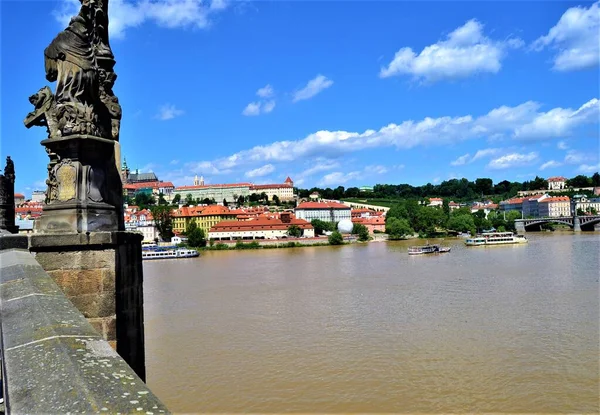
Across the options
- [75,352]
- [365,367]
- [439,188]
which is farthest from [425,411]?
[439,188]

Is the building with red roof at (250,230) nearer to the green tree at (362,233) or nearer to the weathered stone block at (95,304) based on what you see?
the green tree at (362,233)

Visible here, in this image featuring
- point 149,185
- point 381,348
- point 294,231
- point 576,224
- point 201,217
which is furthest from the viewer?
point 149,185

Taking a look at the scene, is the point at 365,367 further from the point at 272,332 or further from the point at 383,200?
the point at 383,200

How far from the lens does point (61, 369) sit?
1625 millimetres

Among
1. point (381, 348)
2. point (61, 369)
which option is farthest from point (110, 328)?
point (381, 348)

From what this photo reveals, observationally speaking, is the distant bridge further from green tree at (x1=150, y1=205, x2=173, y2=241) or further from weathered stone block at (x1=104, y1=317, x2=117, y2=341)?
weathered stone block at (x1=104, y1=317, x2=117, y2=341)

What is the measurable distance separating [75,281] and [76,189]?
26.6 inches

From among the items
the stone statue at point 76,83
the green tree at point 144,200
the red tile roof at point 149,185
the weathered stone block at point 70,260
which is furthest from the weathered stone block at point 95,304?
the red tile roof at point 149,185

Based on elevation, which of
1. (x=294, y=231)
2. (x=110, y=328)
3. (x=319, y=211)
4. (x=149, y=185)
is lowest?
(x=110, y=328)

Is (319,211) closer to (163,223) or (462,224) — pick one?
(462,224)

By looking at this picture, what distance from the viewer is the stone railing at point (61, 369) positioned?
144 cm

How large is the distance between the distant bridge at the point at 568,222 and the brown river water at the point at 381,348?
231 feet

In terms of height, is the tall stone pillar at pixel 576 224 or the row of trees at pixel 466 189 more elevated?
the row of trees at pixel 466 189

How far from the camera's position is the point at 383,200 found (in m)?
160
